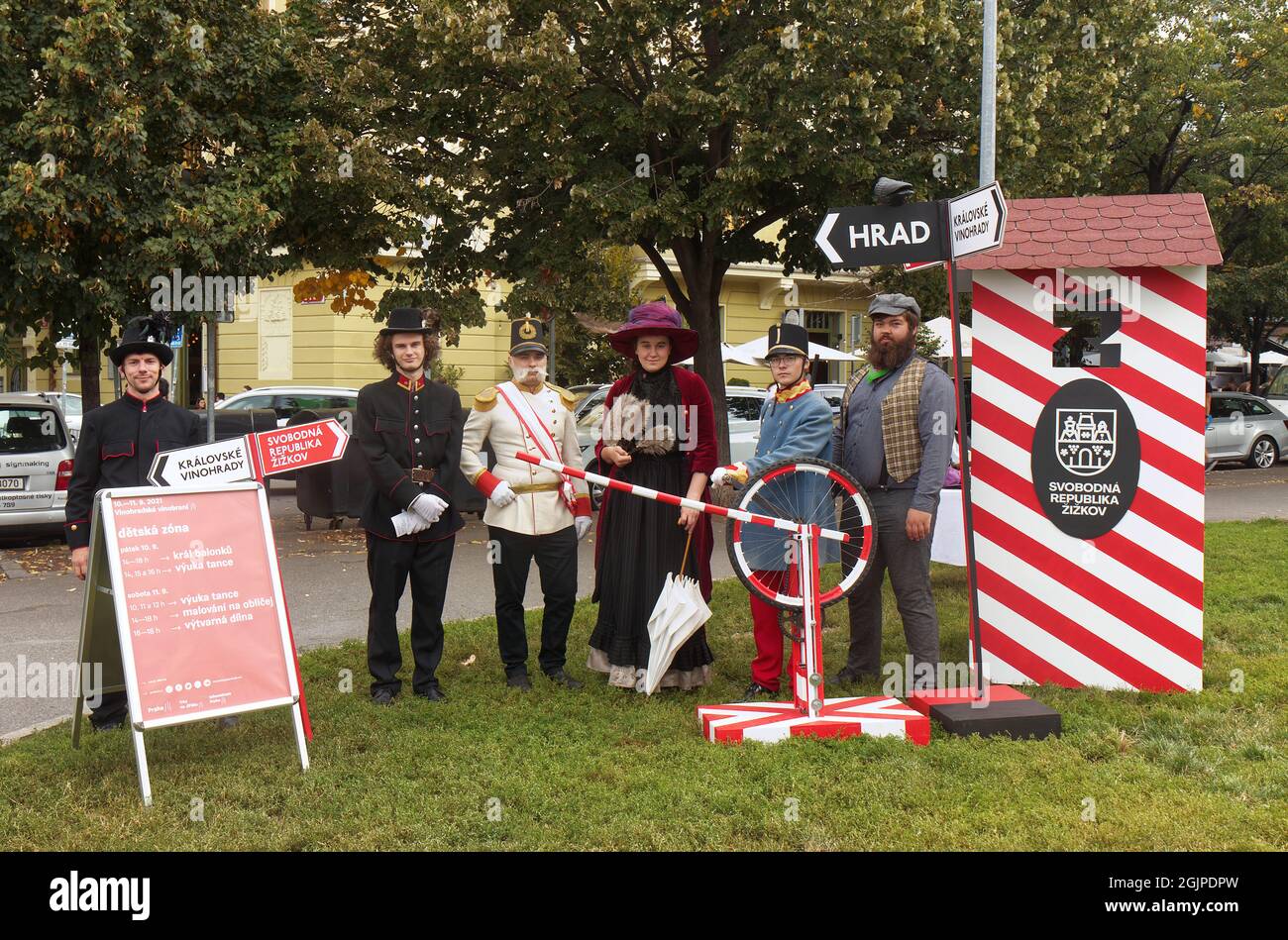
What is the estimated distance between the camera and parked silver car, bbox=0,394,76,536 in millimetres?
11625

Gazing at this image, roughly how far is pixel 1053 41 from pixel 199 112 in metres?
9.53

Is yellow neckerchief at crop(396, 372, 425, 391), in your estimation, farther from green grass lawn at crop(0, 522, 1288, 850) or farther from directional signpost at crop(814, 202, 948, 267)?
directional signpost at crop(814, 202, 948, 267)

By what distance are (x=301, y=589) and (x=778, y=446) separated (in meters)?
5.44

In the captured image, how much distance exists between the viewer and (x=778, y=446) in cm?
598

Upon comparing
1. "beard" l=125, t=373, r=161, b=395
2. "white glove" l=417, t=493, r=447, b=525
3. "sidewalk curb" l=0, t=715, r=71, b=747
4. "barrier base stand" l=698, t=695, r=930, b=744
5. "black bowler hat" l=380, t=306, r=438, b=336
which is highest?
"black bowler hat" l=380, t=306, r=438, b=336

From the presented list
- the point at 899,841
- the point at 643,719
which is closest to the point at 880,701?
the point at 643,719

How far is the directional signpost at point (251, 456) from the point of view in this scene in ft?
17.1

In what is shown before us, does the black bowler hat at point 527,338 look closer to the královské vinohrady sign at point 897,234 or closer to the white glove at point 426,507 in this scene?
the white glove at point 426,507

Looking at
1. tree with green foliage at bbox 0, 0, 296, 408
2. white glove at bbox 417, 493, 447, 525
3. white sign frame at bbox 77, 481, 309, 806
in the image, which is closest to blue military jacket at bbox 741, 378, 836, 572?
white glove at bbox 417, 493, 447, 525

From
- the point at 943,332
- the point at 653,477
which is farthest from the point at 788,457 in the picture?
the point at 943,332

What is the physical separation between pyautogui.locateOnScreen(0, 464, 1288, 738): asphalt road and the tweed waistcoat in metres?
3.86

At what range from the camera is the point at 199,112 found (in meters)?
11.6

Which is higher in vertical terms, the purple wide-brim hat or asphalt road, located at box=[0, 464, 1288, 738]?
the purple wide-brim hat

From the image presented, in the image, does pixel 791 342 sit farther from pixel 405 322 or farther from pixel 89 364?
pixel 89 364
